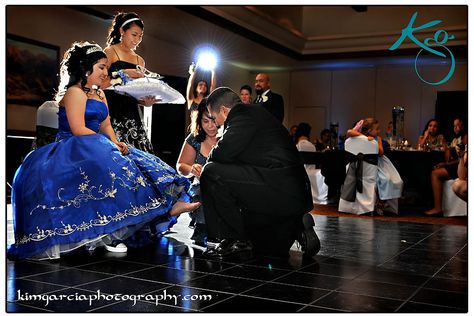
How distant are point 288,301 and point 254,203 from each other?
0.91 m

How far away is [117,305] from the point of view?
1.90 meters

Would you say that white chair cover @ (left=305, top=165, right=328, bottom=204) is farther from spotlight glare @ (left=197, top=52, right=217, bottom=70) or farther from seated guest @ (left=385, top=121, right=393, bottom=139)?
spotlight glare @ (left=197, top=52, right=217, bottom=70)

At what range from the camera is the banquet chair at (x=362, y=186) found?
17.6 feet

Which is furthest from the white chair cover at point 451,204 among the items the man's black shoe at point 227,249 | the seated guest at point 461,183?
the man's black shoe at point 227,249

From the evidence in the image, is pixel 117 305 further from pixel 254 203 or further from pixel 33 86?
pixel 33 86

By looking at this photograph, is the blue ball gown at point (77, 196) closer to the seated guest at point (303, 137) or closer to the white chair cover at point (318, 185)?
the seated guest at point (303, 137)

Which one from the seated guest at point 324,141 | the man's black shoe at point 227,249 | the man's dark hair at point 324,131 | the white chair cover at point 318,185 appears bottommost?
the man's black shoe at point 227,249

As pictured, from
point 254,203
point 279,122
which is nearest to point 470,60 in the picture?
point 279,122

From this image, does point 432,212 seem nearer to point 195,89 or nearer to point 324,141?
point 324,141

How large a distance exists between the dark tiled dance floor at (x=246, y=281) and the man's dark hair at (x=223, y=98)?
757 millimetres

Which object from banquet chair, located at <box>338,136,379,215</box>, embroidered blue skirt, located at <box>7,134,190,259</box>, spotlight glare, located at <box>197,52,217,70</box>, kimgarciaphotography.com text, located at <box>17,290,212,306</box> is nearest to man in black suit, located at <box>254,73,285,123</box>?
spotlight glare, located at <box>197,52,217,70</box>

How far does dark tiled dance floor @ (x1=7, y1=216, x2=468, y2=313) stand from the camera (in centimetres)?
194

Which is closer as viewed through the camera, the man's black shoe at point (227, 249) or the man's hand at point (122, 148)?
the man's black shoe at point (227, 249)

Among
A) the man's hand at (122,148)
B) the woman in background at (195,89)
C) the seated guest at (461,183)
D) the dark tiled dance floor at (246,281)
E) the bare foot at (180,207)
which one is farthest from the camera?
the seated guest at (461,183)
